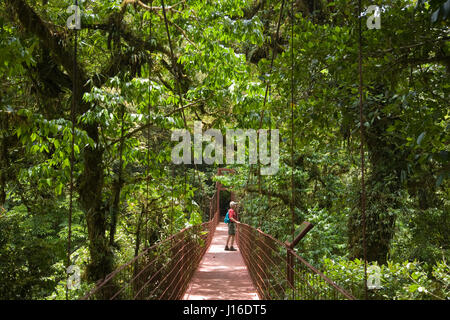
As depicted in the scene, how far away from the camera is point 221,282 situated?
17.5ft

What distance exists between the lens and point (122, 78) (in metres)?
4.62

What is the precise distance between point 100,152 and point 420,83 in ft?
11.1

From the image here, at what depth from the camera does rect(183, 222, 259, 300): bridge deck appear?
4426mm

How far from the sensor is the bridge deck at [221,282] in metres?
4.43

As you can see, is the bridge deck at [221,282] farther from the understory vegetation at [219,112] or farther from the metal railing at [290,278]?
the understory vegetation at [219,112]

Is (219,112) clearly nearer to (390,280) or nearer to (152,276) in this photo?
(390,280)

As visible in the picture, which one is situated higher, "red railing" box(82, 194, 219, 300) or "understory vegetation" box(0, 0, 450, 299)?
"understory vegetation" box(0, 0, 450, 299)

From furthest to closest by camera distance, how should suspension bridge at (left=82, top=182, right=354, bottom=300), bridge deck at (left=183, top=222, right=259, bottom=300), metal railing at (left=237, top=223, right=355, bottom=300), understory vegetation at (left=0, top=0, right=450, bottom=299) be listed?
bridge deck at (left=183, top=222, right=259, bottom=300) < understory vegetation at (left=0, top=0, right=450, bottom=299) < suspension bridge at (left=82, top=182, right=354, bottom=300) < metal railing at (left=237, top=223, right=355, bottom=300)

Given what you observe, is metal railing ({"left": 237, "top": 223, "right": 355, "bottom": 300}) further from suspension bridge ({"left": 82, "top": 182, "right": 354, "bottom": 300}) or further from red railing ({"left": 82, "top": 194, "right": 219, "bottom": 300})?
red railing ({"left": 82, "top": 194, "right": 219, "bottom": 300})

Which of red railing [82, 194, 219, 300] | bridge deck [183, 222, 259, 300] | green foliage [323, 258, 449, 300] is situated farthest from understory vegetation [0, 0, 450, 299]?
bridge deck [183, 222, 259, 300]

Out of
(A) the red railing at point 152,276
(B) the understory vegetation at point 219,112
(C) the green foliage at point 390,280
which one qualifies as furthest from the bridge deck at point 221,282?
(C) the green foliage at point 390,280

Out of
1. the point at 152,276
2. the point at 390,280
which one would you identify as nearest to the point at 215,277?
the point at 390,280
